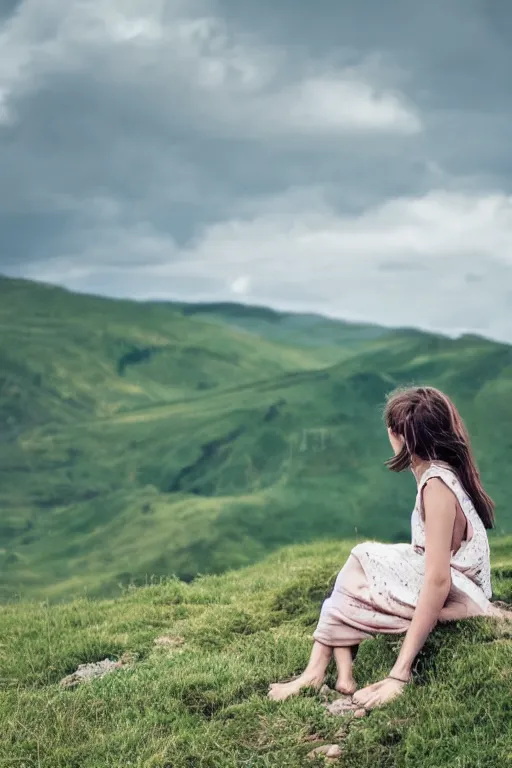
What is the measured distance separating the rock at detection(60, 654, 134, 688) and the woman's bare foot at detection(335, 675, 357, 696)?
1960 millimetres

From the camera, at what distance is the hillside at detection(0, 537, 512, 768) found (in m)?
4.35

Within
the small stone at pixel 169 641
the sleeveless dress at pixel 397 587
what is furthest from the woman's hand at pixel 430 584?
the small stone at pixel 169 641

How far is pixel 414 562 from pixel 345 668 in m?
0.73

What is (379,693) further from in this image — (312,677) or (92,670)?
(92,670)

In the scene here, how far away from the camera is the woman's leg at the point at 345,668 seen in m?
4.97

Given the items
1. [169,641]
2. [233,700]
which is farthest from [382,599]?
[169,641]

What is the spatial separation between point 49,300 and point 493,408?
15.5 m

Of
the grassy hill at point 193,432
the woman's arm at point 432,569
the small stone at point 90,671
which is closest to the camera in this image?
the woman's arm at point 432,569

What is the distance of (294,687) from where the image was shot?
5074 millimetres

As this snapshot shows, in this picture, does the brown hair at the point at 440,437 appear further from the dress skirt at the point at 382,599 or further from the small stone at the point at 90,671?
the small stone at the point at 90,671

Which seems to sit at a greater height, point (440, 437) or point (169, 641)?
point (440, 437)

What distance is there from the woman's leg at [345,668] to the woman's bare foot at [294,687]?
0.42 feet

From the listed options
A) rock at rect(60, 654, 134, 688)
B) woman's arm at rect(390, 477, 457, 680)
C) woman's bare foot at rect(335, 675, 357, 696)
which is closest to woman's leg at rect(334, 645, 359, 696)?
woman's bare foot at rect(335, 675, 357, 696)

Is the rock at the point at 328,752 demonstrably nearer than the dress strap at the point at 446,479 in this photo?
Yes
